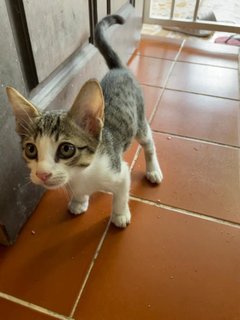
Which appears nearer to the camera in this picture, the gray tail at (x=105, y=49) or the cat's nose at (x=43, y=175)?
the cat's nose at (x=43, y=175)

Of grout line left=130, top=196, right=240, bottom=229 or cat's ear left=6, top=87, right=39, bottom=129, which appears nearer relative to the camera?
cat's ear left=6, top=87, right=39, bottom=129

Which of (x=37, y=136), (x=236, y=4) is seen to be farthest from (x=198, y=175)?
(x=236, y=4)

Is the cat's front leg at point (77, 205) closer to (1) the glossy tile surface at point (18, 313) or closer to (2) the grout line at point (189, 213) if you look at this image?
(2) the grout line at point (189, 213)

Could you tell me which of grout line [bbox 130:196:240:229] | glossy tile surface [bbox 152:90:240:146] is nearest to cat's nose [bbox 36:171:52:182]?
grout line [bbox 130:196:240:229]

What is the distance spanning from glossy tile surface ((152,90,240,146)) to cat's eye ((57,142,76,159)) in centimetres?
79

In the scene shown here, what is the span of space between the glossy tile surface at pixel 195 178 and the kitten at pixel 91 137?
62 mm

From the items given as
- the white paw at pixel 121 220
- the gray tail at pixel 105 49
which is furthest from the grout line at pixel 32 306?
the gray tail at pixel 105 49

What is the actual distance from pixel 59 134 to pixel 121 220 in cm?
45

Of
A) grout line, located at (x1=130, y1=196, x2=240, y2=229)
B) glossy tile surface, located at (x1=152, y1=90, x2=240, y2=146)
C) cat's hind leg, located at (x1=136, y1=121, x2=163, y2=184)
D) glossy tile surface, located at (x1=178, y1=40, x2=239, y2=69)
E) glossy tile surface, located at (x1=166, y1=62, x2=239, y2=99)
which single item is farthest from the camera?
glossy tile surface, located at (x1=178, y1=40, x2=239, y2=69)

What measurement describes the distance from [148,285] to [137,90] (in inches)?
26.2

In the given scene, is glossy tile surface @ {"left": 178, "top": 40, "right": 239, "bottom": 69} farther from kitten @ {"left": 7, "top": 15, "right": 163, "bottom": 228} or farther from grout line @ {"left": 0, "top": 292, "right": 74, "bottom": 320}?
grout line @ {"left": 0, "top": 292, "right": 74, "bottom": 320}

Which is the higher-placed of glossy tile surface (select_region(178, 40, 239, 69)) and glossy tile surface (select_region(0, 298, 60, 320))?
glossy tile surface (select_region(0, 298, 60, 320))

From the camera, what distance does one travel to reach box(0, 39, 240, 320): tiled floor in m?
0.90

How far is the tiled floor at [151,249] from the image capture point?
90cm
